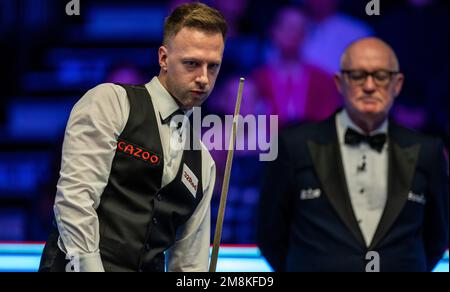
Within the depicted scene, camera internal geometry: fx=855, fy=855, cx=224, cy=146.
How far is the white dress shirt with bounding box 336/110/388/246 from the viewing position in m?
3.45

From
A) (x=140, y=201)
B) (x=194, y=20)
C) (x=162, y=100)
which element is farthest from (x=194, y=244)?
(x=194, y=20)

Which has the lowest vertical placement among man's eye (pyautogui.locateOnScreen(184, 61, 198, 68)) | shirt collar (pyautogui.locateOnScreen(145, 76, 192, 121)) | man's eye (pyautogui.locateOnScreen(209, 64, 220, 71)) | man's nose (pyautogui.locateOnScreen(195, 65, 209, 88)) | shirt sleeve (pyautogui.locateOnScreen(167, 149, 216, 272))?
shirt sleeve (pyautogui.locateOnScreen(167, 149, 216, 272))

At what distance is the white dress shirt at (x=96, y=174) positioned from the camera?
2.37 m

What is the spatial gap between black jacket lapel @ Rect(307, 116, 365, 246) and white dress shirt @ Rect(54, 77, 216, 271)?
31.4 inches

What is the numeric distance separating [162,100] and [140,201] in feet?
1.18

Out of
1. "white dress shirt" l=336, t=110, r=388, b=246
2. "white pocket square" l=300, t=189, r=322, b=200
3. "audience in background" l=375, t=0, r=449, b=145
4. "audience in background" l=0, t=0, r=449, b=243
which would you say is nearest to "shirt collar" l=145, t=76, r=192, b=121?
"white pocket square" l=300, t=189, r=322, b=200

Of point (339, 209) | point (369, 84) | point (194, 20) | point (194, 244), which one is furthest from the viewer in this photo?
point (369, 84)

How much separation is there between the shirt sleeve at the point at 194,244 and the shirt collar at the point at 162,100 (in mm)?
237

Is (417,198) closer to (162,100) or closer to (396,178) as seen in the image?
(396,178)

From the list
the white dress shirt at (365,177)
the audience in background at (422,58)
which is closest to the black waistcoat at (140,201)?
the white dress shirt at (365,177)

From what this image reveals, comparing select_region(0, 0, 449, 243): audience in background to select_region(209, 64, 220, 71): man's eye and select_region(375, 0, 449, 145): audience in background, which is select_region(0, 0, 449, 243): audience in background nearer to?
select_region(375, 0, 449, 145): audience in background

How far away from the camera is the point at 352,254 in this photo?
3.38 metres

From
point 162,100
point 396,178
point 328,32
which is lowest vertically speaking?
point 396,178

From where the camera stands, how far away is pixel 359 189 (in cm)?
349
